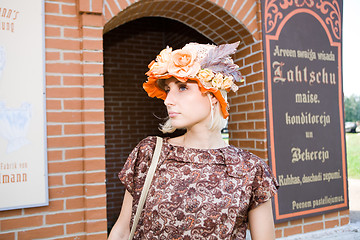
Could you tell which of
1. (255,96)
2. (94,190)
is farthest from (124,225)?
(255,96)

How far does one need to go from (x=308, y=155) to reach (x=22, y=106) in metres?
2.77

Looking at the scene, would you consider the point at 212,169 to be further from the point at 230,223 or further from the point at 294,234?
the point at 294,234

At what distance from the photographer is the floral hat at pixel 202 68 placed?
1.42 meters

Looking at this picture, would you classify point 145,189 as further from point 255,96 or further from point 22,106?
point 255,96

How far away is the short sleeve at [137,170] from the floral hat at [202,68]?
0.35 m

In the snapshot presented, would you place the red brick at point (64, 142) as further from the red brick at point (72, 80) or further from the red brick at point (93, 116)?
the red brick at point (72, 80)

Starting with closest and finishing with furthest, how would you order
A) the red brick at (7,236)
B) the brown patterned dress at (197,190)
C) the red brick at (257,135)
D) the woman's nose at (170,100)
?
the brown patterned dress at (197,190) < the woman's nose at (170,100) < the red brick at (7,236) < the red brick at (257,135)

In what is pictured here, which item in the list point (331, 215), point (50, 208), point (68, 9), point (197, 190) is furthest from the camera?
point (331, 215)

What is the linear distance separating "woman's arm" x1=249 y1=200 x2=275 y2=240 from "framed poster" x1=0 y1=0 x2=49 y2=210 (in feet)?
5.35

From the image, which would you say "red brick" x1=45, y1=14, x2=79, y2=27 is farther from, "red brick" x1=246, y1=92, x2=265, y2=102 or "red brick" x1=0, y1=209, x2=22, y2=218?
"red brick" x1=246, y1=92, x2=265, y2=102

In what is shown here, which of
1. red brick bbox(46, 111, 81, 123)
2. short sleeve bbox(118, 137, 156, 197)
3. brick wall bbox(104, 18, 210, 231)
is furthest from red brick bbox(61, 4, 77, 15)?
brick wall bbox(104, 18, 210, 231)

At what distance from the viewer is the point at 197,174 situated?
143cm

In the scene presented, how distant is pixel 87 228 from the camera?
2.41 meters

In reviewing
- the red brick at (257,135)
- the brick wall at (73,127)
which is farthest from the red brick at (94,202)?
the red brick at (257,135)
